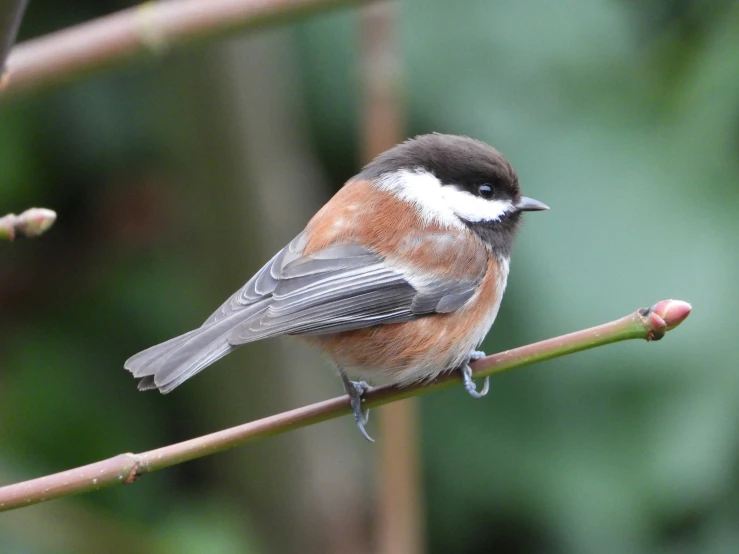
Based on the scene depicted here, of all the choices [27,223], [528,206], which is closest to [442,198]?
[528,206]

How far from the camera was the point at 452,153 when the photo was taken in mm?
2949

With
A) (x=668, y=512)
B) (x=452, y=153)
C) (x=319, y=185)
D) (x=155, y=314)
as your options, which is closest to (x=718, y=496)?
(x=668, y=512)

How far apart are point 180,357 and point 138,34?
2.49 ft

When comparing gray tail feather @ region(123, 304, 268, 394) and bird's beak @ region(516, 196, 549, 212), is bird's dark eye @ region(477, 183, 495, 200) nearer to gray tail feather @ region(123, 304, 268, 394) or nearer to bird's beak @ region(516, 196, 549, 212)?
bird's beak @ region(516, 196, 549, 212)

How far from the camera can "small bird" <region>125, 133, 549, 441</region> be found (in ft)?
8.44

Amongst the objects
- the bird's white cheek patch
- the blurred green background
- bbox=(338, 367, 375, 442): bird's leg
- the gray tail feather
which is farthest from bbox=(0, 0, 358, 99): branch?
the blurred green background

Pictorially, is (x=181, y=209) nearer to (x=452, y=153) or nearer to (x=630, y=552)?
(x=452, y=153)

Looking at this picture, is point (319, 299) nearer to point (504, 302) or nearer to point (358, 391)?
point (358, 391)

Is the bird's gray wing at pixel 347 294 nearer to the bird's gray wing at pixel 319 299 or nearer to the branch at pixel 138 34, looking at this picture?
the bird's gray wing at pixel 319 299

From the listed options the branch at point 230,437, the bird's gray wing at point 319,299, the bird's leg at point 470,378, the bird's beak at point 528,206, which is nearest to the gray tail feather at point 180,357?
the bird's gray wing at point 319,299

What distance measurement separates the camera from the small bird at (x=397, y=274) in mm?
2572

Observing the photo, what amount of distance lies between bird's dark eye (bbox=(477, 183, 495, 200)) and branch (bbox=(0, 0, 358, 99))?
3.00 feet

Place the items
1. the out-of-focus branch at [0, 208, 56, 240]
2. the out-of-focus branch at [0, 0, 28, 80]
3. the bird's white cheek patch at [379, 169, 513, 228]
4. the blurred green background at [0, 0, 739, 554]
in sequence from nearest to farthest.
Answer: the out-of-focus branch at [0, 0, 28, 80] < the out-of-focus branch at [0, 208, 56, 240] < the bird's white cheek patch at [379, 169, 513, 228] < the blurred green background at [0, 0, 739, 554]

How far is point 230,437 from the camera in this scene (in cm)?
175
